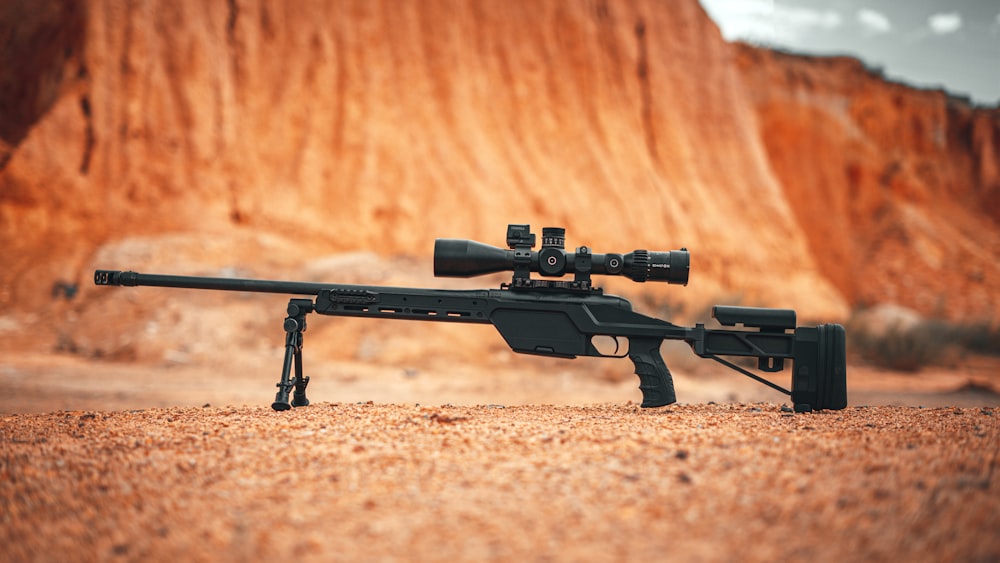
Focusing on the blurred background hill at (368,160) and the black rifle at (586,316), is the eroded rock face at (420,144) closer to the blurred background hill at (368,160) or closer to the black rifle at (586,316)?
the blurred background hill at (368,160)

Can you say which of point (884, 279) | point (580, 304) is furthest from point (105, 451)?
point (884, 279)

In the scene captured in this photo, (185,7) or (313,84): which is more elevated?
(185,7)

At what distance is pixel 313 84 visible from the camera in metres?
21.0

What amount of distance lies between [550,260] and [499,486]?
107 inches

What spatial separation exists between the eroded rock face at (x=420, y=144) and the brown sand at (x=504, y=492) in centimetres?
1350

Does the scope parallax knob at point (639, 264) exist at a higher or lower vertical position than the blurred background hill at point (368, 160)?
lower

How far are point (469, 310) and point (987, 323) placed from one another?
23857mm

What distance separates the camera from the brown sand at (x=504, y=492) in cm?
280

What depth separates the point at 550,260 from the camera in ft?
19.3

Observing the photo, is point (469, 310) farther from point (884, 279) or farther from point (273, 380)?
point (884, 279)

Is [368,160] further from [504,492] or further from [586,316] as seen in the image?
[504,492]

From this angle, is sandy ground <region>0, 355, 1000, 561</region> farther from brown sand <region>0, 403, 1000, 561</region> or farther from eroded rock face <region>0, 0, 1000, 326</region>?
eroded rock face <region>0, 0, 1000, 326</region>

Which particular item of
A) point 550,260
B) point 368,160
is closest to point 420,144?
point 368,160

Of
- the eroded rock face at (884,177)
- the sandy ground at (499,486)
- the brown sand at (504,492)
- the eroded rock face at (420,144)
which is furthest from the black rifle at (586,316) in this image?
the eroded rock face at (884,177)
